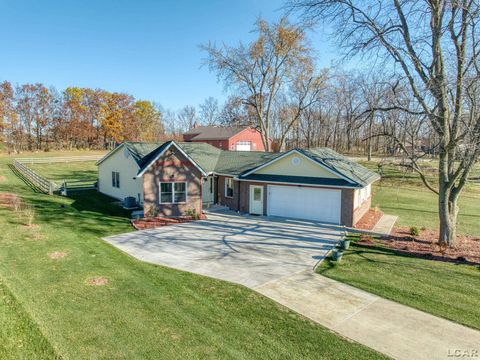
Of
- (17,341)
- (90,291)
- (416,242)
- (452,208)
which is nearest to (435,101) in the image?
(452,208)

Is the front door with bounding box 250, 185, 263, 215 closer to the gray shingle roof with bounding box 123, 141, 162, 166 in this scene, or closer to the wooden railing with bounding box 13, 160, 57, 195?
the gray shingle roof with bounding box 123, 141, 162, 166

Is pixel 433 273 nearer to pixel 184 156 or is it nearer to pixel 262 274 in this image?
pixel 262 274

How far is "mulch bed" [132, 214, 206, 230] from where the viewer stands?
683 inches

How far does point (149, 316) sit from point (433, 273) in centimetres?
961

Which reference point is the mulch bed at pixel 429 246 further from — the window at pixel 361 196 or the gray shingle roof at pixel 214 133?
the gray shingle roof at pixel 214 133

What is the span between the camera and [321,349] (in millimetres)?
6730

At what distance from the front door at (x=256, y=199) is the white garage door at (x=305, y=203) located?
61 cm

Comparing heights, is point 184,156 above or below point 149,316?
above

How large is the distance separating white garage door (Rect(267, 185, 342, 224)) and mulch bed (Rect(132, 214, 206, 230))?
473 cm

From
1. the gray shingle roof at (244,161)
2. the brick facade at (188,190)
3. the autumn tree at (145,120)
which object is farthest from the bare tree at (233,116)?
the autumn tree at (145,120)

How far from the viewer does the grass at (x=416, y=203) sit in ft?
65.8

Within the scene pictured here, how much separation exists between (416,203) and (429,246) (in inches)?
573

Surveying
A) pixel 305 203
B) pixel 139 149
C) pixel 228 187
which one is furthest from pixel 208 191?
pixel 305 203

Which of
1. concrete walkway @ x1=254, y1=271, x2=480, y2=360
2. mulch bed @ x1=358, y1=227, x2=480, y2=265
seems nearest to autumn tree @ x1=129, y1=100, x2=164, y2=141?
mulch bed @ x1=358, y1=227, x2=480, y2=265
